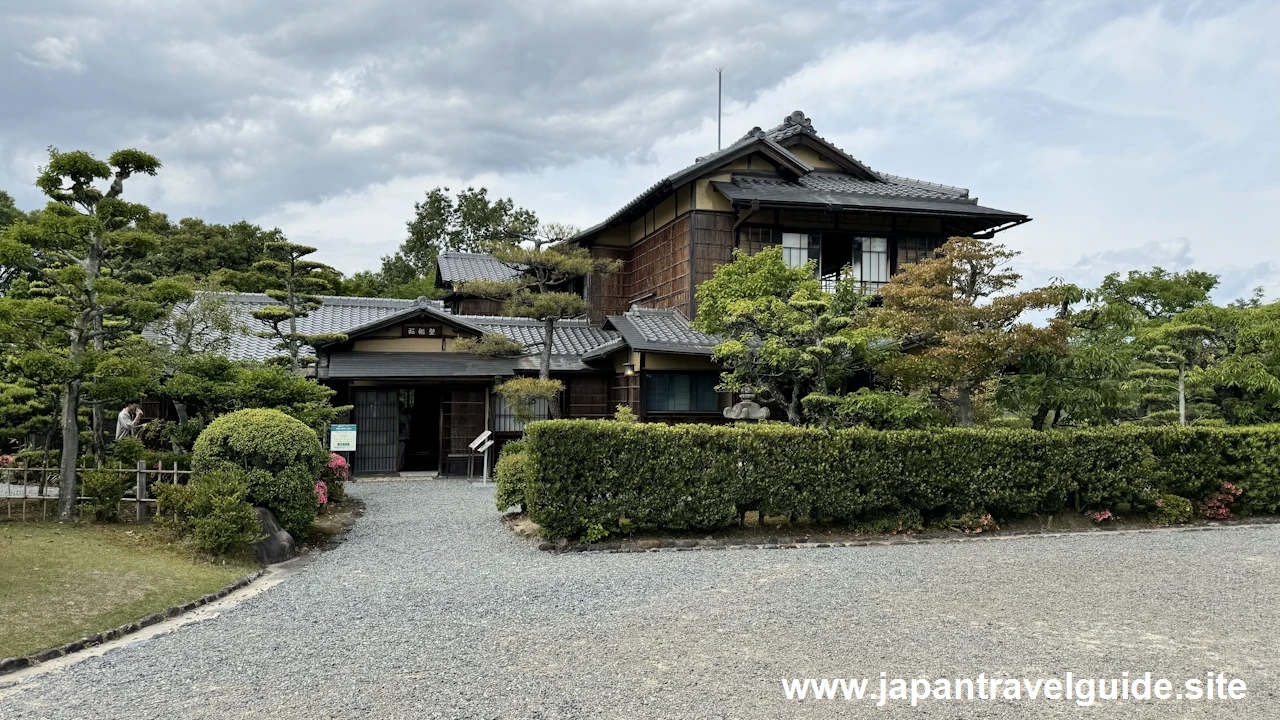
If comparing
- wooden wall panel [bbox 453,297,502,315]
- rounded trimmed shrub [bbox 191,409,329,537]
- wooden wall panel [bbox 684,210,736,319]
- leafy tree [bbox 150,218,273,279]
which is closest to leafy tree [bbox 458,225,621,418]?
wooden wall panel [bbox 684,210,736,319]

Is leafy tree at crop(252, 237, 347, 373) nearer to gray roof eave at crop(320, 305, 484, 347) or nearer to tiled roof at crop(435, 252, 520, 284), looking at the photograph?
gray roof eave at crop(320, 305, 484, 347)

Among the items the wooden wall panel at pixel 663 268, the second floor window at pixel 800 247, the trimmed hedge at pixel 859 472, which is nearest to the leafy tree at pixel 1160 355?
the trimmed hedge at pixel 859 472

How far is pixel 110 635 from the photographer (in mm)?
5977

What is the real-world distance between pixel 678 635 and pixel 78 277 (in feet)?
27.4

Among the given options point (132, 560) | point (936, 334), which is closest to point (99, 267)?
point (132, 560)

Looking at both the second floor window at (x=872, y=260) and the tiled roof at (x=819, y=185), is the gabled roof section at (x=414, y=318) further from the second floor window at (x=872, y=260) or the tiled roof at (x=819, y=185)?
the second floor window at (x=872, y=260)

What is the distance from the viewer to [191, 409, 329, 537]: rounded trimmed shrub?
920 centimetres

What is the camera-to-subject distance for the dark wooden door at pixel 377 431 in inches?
699

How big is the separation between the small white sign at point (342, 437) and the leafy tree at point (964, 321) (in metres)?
9.93

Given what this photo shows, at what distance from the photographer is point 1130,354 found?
12477 millimetres

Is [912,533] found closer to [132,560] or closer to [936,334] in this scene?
[936,334]

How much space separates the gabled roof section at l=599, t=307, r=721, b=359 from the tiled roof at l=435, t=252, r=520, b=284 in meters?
10.4

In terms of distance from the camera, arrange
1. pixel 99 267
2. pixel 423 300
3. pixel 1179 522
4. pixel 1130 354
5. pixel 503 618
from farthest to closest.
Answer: pixel 423 300 → pixel 1130 354 → pixel 1179 522 → pixel 99 267 → pixel 503 618

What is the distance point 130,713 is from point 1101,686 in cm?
585
